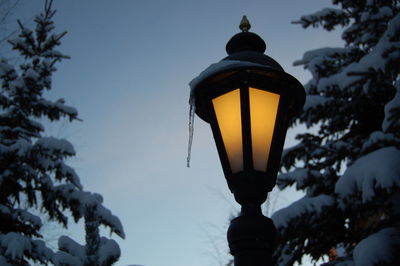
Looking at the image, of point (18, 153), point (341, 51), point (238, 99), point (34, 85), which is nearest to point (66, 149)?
point (18, 153)

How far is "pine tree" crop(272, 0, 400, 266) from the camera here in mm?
5676

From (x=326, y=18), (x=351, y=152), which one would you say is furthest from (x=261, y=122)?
(x=326, y=18)

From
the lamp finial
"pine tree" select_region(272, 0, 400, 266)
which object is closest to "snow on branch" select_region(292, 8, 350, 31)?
"pine tree" select_region(272, 0, 400, 266)

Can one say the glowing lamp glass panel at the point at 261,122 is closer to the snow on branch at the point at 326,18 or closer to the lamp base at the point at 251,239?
the lamp base at the point at 251,239

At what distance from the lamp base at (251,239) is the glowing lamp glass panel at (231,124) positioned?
0.32 m

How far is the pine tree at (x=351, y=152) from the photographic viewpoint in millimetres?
5676

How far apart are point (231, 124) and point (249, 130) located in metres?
0.14

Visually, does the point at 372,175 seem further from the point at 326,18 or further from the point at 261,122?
the point at 326,18

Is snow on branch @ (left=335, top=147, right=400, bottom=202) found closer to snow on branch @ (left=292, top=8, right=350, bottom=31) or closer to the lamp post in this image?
the lamp post

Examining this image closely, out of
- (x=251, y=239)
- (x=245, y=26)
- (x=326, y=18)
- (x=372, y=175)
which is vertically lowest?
(x=251, y=239)

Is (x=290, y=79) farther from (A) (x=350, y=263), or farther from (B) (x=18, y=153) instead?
(B) (x=18, y=153)

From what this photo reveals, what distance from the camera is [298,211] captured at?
7.29 m

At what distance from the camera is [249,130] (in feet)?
8.29

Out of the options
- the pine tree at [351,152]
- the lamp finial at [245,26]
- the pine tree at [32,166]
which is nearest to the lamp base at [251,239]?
the lamp finial at [245,26]
